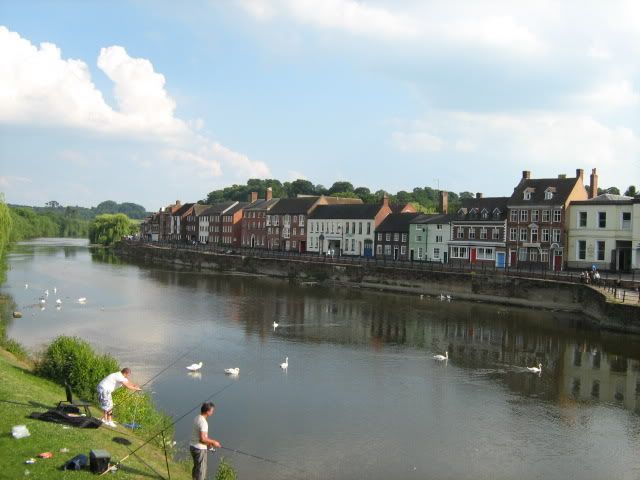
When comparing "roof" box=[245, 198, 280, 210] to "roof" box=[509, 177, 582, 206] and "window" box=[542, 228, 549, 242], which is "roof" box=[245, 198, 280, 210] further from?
"window" box=[542, 228, 549, 242]

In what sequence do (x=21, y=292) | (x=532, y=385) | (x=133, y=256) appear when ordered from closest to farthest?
(x=532, y=385)
(x=21, y=292)
(x=133, y=256)

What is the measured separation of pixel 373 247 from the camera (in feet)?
260

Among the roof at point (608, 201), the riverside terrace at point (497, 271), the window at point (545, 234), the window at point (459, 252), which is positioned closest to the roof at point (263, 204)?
the riverside terrace at point (497, 271)

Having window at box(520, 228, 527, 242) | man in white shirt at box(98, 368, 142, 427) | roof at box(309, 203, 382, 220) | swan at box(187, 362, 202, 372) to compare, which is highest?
roof at box(309, 203, 382, 220)

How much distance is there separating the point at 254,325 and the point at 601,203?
110ft

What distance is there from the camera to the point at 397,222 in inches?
3051

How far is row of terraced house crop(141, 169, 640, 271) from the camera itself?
179 feet

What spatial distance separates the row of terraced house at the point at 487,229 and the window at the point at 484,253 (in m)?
0.10

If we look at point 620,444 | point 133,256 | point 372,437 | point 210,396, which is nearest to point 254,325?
point 210,396

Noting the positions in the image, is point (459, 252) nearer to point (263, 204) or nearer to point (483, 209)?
point (483, 209)

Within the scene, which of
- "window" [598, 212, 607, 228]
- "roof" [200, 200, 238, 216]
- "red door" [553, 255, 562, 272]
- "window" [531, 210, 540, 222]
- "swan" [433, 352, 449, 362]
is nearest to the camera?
"swan" [433, 352, 449, 362]

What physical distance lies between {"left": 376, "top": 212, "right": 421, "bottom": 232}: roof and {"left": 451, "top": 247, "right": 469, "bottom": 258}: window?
8.39m

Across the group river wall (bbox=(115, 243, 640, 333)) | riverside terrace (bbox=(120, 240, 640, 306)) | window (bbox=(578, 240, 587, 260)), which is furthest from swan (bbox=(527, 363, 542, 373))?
window (bbox=(578, 240, 587, 260))

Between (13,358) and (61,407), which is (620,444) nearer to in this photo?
(61,407)
